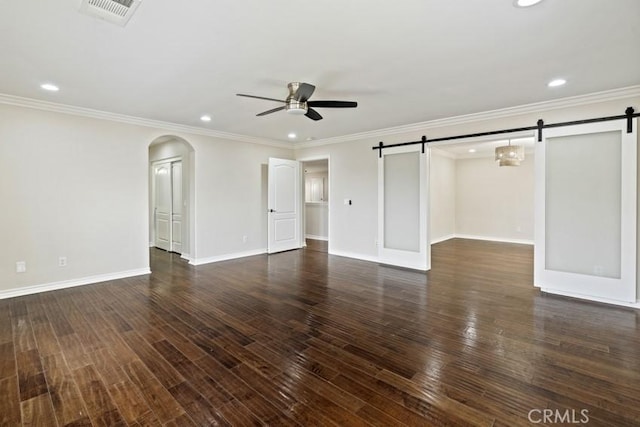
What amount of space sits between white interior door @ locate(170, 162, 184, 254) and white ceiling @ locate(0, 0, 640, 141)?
107 inches

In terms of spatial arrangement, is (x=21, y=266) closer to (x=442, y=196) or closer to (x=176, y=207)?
(x=176, y=207)

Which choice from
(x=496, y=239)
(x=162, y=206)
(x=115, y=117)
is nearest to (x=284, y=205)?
(x=162, y=206)

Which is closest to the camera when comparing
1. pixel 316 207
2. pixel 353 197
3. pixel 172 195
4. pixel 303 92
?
pixel 303 92

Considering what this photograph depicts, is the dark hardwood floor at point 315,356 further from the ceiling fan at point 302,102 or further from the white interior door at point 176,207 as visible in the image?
the white interior door at point 176,207

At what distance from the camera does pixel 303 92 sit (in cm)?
312

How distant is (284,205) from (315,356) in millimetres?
4905

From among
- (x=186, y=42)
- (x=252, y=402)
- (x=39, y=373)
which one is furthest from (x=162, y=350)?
(x=186, y=42)

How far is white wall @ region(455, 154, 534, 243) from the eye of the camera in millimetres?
7953

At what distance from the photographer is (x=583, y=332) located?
290 centimetres

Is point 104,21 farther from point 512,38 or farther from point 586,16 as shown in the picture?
point 586,16

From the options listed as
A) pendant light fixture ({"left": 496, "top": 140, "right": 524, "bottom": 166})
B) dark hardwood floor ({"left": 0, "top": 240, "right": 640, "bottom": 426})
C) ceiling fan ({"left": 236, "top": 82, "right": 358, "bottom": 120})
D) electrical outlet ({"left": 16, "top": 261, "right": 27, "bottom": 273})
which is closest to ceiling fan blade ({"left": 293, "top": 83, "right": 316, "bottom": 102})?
ceiling fan ({"left": 236, "top": 82, "right": 358, "bottom": 120})

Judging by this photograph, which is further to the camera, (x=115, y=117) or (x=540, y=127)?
(x=115, y=117)

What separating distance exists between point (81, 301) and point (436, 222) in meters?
7.84

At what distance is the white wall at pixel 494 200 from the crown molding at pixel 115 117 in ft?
20.5
